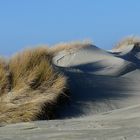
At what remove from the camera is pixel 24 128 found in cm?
819

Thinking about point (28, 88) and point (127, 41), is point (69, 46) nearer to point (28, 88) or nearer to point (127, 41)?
point (127, 41)

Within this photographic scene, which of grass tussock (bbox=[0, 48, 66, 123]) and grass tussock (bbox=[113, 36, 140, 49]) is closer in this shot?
grass tussock (bbox=[0, 48, 66, 123])

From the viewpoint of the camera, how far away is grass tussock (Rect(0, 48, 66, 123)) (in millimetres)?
10867

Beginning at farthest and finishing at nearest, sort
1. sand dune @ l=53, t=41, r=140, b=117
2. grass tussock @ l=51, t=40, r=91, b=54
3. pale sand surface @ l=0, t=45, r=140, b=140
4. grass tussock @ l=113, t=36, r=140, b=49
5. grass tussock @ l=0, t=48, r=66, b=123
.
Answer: grass tussock @ l=113, t=36, r=140, b=49, grass tussock @ l=51, t=40, r=91, b=54, sand dune @ l=53, t=41, r=140, b=117, grass tussock @ l=0, t=48, r=66, b=123, pale sand surface @ l=0, t=45, r=140, b=140

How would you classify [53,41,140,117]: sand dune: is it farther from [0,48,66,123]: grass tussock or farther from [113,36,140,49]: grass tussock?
[113,36,140,49]: grass tussock

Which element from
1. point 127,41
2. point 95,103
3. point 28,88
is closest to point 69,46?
point 127,41

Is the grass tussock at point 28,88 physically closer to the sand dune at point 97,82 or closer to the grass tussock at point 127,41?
the sand dune at point 97,82

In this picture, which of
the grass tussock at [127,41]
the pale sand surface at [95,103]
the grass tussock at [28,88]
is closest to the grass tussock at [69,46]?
the pale sand surface at [95,103]

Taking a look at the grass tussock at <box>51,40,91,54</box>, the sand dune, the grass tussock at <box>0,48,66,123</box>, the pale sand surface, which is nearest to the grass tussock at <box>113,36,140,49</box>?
the pale sand surface

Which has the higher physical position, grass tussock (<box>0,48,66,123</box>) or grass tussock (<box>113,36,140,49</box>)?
grass tussock (<box>113,36,140,49</box>)

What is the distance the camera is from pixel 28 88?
38.1 ft

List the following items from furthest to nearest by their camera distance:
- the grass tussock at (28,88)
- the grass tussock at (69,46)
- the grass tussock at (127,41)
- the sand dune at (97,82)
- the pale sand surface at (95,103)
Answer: the grass tussock at (127,41)
the grass tussock at (69,46)
the sand dune at (97,82)
the grass tussock at (28,88)
the pale sand surface at (95,103)

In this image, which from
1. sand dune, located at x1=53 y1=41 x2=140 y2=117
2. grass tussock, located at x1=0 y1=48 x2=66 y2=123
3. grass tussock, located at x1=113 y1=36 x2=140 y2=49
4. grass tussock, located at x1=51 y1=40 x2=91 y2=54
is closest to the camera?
grass tussock, located at x1=0 y1=48 x2=66 y2=123

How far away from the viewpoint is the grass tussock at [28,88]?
1087cm
